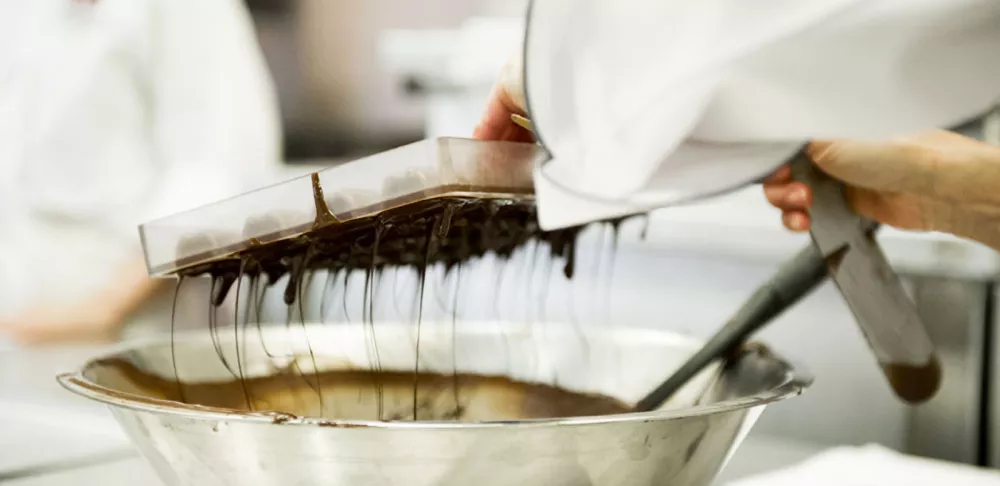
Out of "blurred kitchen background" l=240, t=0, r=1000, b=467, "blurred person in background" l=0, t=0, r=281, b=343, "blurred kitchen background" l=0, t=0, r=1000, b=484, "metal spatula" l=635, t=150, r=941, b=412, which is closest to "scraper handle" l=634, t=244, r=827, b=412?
"metal spatula" l=635, t=150, r=941, b=412

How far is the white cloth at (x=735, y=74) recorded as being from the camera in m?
0.27

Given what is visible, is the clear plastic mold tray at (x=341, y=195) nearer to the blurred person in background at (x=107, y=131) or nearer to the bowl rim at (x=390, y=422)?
the bowl rim at (x=390, y=422)

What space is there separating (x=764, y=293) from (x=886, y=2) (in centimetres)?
20

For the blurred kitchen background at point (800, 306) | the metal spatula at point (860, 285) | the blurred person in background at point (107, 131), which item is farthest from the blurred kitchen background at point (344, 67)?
the metal spatula at point (860, 285)

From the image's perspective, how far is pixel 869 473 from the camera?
21.3 inches

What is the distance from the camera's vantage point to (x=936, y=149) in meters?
0.37

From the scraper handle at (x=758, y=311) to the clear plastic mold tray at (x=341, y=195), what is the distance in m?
0.15

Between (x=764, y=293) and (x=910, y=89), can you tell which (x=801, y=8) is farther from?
(x=764, y=293)

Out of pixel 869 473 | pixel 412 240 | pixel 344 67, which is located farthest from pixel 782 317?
pixel 344 67

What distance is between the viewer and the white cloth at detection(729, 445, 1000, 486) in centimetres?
52

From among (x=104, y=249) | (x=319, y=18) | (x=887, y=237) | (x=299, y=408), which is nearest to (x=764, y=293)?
(x=299, y=408)

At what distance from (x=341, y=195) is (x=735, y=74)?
175 millimetres

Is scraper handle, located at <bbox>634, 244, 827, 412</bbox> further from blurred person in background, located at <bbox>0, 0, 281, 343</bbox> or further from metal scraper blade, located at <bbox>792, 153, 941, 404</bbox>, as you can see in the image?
blurred person in background, located at <bbox>0, 0, 281, 343</bbox>

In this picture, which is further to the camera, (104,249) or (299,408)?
(104,249)
